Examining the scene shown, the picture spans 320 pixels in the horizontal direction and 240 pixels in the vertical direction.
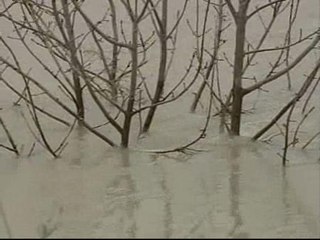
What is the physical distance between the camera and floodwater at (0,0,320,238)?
182 inches

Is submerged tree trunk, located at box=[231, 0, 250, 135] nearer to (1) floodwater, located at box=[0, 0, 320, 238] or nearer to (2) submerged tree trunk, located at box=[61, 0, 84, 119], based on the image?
(1) floodwater, located at box=[0, 0, 320, 238]

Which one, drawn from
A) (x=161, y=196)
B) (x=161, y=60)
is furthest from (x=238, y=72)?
(x=161, y=196)

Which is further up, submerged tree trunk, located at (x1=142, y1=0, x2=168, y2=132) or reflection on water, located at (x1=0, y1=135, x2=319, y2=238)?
submerged tree trunk, located at (x1=142, y1=0, x2=168, y2=132)

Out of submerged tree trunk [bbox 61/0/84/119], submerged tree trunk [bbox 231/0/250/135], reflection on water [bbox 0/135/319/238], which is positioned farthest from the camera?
submerged tree trunk [bbox 231/0/250/135]

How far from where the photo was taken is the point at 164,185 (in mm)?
5281

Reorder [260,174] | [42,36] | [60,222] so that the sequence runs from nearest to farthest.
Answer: [60,222], [260,174], [42,36]

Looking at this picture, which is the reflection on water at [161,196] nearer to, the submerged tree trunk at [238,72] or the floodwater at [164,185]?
the floodwater at [164,185]

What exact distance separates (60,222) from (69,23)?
2040mm

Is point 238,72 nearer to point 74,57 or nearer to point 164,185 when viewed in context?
point 74,57

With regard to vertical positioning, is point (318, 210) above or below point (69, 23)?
below

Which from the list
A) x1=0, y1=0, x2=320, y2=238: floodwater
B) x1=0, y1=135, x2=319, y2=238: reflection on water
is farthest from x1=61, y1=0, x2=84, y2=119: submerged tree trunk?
x1=0, y1=135, x2=319, y2=238: reflection on water

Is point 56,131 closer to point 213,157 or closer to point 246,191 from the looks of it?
point 213,157

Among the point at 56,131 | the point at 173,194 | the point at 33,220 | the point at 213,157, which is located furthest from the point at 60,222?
the point at 56,131

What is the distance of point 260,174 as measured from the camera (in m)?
5.47
